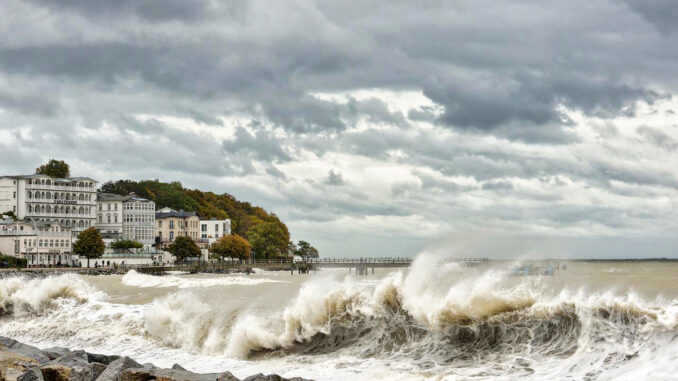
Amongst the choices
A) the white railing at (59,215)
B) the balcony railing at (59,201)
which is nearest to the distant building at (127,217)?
the white railing at (59,215)

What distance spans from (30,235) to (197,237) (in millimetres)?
41411

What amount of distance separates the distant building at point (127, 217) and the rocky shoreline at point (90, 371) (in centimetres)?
12712

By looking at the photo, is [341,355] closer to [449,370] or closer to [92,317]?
[449,370]

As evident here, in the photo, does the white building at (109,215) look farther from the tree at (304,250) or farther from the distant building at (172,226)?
the tree at (304,250)

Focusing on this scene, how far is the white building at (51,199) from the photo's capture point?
128875mm

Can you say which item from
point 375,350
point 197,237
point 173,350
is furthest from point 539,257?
point 197,237

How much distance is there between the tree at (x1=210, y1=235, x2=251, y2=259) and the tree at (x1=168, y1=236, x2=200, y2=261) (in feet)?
19.3

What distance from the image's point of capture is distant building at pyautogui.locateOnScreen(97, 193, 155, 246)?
139 m

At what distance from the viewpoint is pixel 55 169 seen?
153125mm

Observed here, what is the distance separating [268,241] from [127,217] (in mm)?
27792

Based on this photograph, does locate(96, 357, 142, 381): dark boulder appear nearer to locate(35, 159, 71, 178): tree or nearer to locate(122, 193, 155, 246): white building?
locate(122, 193, 155, 246): white building

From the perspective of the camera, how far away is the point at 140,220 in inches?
5522

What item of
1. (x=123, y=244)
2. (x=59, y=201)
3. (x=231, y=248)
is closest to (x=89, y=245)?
(x=123, y=244)

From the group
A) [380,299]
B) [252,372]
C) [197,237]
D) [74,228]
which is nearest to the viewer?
[252,372]
